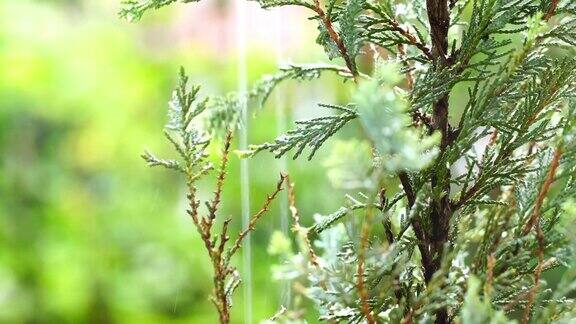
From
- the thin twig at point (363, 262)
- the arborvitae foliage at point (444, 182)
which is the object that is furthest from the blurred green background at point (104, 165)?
the thin twig at point (363, 262)

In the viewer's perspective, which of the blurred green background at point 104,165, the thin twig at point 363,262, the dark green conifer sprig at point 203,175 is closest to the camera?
the thin twig at point 363,262

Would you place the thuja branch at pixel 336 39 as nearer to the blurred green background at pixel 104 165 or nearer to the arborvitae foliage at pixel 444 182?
the arborvitae foliage at pixel 444 182

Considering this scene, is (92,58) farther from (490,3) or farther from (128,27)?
(490,3)

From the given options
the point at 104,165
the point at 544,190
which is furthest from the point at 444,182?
the point at 104,165

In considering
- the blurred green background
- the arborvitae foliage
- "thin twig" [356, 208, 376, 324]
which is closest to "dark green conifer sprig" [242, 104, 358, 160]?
the arborvitae foliage

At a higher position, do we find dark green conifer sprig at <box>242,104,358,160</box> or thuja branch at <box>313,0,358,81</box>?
thuja branch at <box>313,0,358,81</box>

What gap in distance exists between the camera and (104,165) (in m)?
→ 2.04

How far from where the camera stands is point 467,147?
50cm

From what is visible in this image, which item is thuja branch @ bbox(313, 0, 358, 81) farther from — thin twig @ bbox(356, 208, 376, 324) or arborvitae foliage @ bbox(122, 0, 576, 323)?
thin twig @ bbox(356, 208, 376, 324)

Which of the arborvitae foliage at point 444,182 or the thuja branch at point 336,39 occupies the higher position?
the thuja branch at point 336,39

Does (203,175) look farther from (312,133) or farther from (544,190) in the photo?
(544,190)

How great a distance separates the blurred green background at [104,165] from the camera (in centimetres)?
198

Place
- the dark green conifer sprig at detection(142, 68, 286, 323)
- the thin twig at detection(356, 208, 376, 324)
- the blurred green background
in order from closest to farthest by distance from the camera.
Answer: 1. the thin twig at detection(356, 208, 376, 324)
2. the dark green conifer sprig at detection(142, 68, 286, 323)
3. the blurred green background

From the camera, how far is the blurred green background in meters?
1.98
